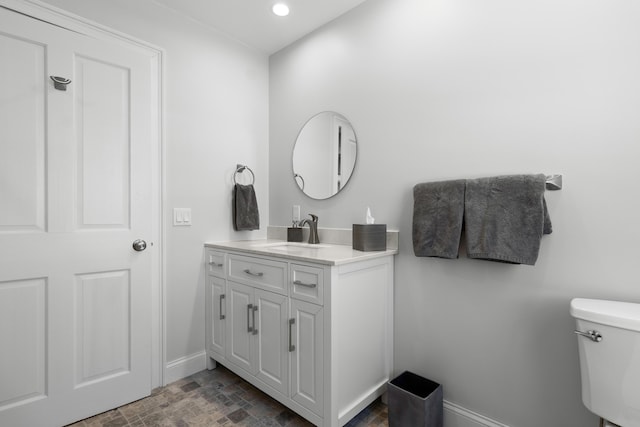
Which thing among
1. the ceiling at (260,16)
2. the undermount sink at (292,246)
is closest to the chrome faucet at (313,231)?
the undermount sink at (292,246)

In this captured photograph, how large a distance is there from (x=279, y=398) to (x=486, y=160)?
1626 mm

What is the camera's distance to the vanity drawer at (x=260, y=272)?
63.9 inches

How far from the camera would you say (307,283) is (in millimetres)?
1490

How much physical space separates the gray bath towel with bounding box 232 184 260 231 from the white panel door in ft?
1.99

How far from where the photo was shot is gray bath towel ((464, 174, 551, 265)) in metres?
1.25

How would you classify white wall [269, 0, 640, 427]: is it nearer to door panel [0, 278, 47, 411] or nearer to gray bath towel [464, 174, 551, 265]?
gray bath towel [464, 174, 551, 265]

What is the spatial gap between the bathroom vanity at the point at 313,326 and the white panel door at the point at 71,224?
61 cm

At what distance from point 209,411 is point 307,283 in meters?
0.98

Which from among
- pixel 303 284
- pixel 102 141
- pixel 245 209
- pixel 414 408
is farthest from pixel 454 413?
pixel 102 141

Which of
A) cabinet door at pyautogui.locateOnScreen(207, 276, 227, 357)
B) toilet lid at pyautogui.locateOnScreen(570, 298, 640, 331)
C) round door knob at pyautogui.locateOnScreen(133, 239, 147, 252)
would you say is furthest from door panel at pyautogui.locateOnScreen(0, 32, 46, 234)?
toilet lid at pyautogui.locateOnScreen(570, 298, 640, 331)

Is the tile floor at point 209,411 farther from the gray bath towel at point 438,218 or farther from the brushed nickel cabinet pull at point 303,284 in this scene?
the gray bath towel at point 438,218

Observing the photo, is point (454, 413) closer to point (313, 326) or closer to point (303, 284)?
point (313, 326)

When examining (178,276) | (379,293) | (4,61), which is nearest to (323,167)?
(379,293)

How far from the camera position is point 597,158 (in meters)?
1.21
